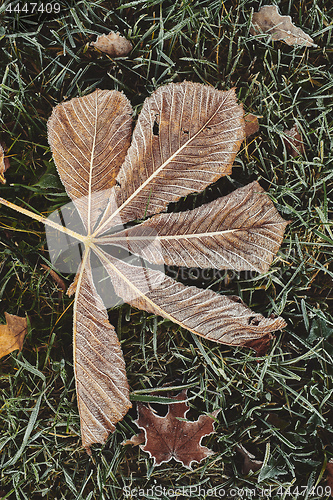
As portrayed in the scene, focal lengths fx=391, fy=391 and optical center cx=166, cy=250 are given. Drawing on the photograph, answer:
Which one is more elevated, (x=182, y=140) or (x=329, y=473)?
(x=182, y=140)

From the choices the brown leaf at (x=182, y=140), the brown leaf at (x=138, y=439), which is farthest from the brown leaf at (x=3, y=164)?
the brown leaf at (x=138, y=439)

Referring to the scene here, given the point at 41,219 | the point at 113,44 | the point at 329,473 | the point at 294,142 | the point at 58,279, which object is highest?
the point at 113,44

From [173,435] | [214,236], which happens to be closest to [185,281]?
[214,236]

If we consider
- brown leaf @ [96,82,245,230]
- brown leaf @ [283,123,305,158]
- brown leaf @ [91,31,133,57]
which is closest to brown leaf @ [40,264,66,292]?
brown leaf @ [96,82,245,230]

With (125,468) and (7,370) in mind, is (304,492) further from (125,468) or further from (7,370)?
(7,370)

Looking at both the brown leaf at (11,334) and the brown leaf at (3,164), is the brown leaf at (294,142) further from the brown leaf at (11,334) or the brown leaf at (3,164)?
the brown leaf at (11,334)

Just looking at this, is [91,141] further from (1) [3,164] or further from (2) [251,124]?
(2) [251,124]

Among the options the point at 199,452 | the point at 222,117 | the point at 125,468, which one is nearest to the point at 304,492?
the point at 199,452
